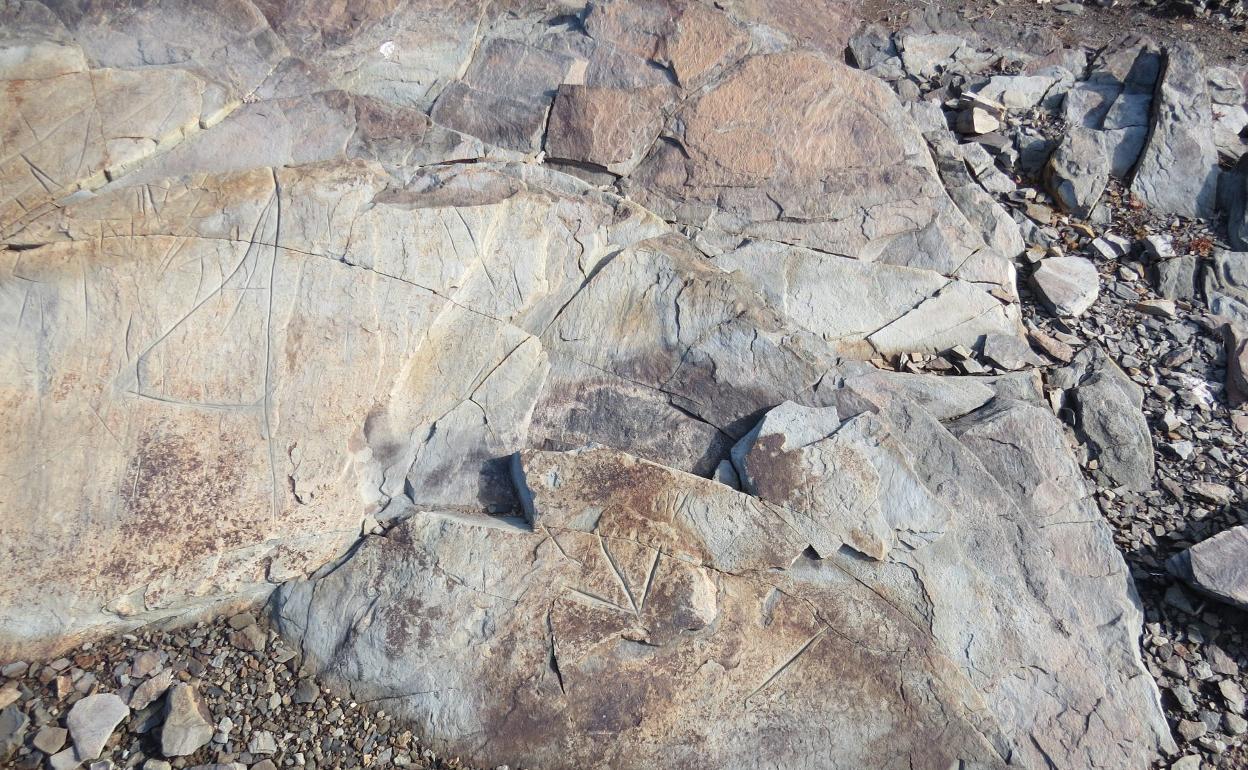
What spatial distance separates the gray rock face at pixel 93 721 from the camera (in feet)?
11.8

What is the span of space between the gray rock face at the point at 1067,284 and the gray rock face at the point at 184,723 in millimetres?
5081

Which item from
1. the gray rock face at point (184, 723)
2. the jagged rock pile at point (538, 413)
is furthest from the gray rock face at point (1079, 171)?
the gray rock face at point (184, 723)

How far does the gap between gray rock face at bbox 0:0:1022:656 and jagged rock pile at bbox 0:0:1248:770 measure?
0.02 m

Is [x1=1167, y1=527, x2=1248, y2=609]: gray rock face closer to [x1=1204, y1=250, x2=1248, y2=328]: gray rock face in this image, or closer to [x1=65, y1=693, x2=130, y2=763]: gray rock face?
[x1=1204, y1=250, x2=1248, y2=328]: gray rock face

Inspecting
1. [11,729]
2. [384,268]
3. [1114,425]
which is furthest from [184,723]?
[1114,425]

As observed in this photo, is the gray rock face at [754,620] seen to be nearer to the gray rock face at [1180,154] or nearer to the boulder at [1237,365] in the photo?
the boulder at [1237,365]

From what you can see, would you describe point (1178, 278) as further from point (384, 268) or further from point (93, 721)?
point (93, 721)

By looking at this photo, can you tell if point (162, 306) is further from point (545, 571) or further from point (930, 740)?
point (930, 740)

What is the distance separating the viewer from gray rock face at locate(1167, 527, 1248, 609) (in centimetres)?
412

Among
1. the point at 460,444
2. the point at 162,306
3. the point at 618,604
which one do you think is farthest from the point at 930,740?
the point at 162,306

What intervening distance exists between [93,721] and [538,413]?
2.24m

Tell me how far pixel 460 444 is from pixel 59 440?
5.62ft

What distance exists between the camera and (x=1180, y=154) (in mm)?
6238

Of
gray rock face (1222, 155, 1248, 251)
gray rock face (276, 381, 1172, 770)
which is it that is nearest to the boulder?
gray rock face (1222, 155, 1248, 251)
